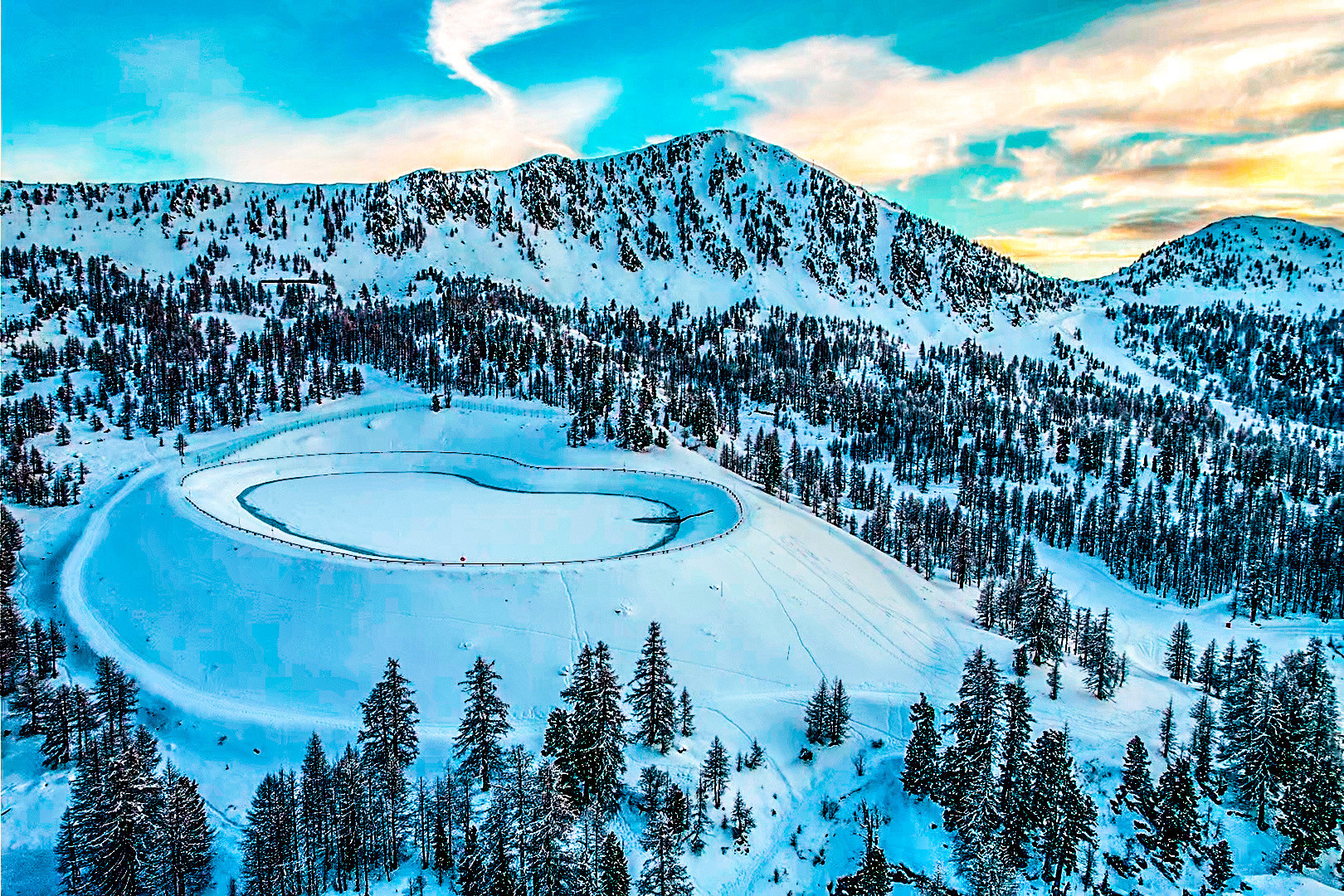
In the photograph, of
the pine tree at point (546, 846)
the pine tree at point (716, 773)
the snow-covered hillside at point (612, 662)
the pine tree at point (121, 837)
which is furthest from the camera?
the pine tree at point (716, 773)

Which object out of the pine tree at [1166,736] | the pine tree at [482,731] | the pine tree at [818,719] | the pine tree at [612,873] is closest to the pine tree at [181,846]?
the pine tree at [482,731]

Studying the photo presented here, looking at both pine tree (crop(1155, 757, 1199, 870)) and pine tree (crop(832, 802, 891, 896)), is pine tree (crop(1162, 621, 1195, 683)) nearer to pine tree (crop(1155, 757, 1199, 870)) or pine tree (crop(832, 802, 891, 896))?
pine tree (crop(1155, 757, 1199, 870))

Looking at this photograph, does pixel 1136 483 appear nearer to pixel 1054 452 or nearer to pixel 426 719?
pixel 1054 452

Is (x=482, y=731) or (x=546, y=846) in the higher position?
(x=482, y=731)

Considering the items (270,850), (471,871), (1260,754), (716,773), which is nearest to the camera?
(270,850)

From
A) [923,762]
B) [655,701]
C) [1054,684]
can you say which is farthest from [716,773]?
[1054,684]

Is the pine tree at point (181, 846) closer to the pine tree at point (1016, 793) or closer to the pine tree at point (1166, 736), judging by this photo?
the pine tree at point (1016, 793)

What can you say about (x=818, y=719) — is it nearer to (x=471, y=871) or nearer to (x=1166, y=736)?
(x=1166, y=736)

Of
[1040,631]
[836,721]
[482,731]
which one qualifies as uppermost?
[1040,631]

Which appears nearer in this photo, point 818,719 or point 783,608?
point 818,719
